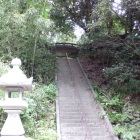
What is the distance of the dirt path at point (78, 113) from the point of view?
21.8 ft

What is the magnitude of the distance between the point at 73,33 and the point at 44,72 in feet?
25.7

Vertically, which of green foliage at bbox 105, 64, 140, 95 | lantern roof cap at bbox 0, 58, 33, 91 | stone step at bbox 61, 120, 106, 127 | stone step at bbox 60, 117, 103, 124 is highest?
green foliage at bbox 105, 64, 140, 95

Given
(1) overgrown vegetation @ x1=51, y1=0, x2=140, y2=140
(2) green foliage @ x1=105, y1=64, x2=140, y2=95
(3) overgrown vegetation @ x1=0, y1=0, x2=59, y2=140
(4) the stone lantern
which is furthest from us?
(2) green foliage @ x1=105, y1=64, x2=140, y2=95

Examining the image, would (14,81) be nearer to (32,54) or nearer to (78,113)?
(78,113)

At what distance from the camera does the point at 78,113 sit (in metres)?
7.93

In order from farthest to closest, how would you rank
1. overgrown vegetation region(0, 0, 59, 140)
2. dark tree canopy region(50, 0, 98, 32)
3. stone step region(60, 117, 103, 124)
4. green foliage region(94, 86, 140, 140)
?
1. dark tree canopy region(50, 0, 98, 32)
2. stone step region(60, 117, 103, 124)
3. overgrown vegetation region(0, 0, 59, 140)
4. green foliage region(94, 86, 140, 140)

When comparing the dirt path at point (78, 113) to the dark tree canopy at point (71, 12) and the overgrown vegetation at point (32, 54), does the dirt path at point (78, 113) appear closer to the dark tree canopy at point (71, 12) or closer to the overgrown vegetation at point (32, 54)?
the overgrown vegetation at point (32, 54)

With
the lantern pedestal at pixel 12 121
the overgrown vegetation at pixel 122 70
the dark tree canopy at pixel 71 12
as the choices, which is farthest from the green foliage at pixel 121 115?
the dark tree canopy at pixel 71 12

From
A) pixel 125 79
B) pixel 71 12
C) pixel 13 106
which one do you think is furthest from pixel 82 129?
pixel 71 12

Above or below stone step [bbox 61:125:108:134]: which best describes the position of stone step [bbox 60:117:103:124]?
above

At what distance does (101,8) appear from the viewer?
8.53 m

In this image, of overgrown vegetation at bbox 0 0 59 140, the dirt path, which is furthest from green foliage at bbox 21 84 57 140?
the dirt path

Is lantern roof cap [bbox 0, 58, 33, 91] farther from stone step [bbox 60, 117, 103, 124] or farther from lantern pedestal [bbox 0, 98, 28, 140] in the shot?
stone step [bbox 60, 117, 103, 124]

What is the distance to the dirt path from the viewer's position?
664 centimetres
